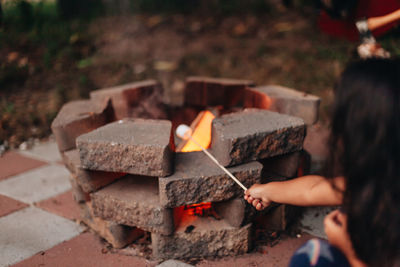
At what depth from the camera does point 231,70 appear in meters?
4.74

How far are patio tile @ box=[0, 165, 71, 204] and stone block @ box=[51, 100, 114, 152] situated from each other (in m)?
0.67

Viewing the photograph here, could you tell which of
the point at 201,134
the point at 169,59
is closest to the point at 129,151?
the point at 201,134

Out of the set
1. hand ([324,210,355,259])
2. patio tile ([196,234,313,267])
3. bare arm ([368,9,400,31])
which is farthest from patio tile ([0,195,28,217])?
bare arm ([368,9,400,31])

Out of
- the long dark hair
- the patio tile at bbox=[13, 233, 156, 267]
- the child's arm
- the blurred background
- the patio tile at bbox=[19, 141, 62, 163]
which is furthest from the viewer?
the blurred background

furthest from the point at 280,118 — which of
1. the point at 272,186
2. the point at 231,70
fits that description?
the point at 231,70

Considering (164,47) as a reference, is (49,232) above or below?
below

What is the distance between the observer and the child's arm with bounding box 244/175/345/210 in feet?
4.63

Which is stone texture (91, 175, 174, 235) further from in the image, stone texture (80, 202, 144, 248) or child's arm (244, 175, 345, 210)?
Answer: child's arm (244, 175, 345, 210)

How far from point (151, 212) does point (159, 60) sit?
3.51 metres

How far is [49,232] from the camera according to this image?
2.38 meters

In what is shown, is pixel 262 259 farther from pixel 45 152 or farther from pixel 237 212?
pixel 45 152

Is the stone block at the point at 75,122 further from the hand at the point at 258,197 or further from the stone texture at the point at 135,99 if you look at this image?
the hand at the point at 258,197

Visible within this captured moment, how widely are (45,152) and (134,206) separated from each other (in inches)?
77.0

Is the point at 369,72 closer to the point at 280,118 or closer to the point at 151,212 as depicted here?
the point at 280,118
